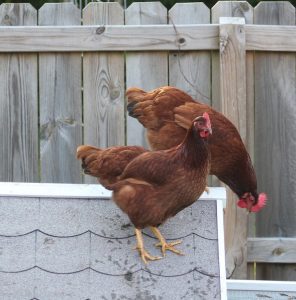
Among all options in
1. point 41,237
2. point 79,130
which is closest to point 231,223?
point 79,130

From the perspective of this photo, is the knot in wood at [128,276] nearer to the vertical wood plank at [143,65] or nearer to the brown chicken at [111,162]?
the brown chicken at [111,162]

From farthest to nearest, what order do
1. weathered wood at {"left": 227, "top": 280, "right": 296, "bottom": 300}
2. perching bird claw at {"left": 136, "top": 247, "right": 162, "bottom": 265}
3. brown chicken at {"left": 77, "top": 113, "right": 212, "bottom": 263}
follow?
weathered wood at {"left": 227, "top": 280, "right": 296, "bottom": 300}, brown chicken at {"left": 77, "top": 113, "right": 212, "bottom": 263}, perching bird claw at {"left": 136, "top": 247, "right": 162, "bottom": 265}

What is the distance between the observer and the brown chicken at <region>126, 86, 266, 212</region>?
4.21m

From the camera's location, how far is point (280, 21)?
507 cm

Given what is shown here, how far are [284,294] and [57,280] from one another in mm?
1258

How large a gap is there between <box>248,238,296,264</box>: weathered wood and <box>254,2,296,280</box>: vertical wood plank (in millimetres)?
104

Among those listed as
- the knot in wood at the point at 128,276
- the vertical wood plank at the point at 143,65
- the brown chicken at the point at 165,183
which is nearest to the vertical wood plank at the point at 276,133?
the vertical wood plank at the point at 143,65

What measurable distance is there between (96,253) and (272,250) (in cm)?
216

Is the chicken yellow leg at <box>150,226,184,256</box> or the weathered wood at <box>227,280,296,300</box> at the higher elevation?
the chicken yellow leg at <box>150,226,184,256</box>

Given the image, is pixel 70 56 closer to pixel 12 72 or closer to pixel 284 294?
pixel 12 72

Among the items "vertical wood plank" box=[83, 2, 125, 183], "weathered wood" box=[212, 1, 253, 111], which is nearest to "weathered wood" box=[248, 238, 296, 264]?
"weathered wood" box=[212, 1, 253, 111]

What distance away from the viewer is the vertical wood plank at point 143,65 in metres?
4.96

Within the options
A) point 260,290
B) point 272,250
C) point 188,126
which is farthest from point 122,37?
point 260,290

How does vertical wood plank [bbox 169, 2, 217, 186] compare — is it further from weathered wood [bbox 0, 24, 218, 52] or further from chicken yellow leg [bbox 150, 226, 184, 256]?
chicken yellow leg [bbox 150, 226, 184, 256]
